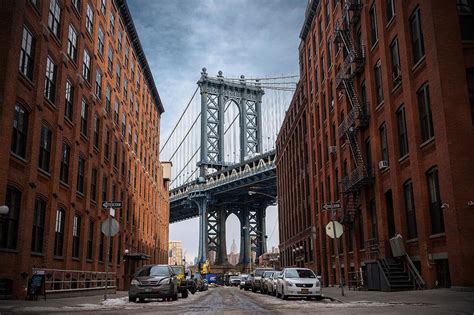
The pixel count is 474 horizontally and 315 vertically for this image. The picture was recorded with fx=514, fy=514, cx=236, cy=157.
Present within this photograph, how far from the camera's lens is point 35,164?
22.5 m

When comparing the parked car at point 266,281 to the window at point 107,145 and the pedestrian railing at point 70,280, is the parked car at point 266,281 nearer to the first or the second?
the pedestrian railing at point 70,280

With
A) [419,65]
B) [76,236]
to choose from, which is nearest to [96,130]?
[76,236]

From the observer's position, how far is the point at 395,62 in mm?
25812

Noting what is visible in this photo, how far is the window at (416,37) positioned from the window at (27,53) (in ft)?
56.0

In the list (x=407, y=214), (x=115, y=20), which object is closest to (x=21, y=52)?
(x=407, y=214)

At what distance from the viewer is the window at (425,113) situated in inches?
855

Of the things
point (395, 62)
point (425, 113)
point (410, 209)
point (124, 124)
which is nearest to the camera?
point (425, 113)

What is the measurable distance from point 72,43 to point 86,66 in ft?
11.1

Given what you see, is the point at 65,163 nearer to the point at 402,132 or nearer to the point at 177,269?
the point at 177,269

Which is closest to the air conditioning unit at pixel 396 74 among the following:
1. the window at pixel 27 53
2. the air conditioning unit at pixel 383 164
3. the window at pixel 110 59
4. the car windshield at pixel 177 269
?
the air conditioning unit at pixel 383 164

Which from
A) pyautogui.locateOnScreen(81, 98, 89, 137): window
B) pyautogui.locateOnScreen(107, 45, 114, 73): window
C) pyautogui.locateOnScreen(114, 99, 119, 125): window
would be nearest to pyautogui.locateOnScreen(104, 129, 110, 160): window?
pyautogui.locateOnScreen(114, 99, 119, 125): window

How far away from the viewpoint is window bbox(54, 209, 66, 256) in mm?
26364

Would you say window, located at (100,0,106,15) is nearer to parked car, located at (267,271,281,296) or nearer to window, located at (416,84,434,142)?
parked car, located at (267,271,281,296)

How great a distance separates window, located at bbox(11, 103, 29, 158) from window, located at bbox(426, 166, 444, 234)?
17219 millimetres
